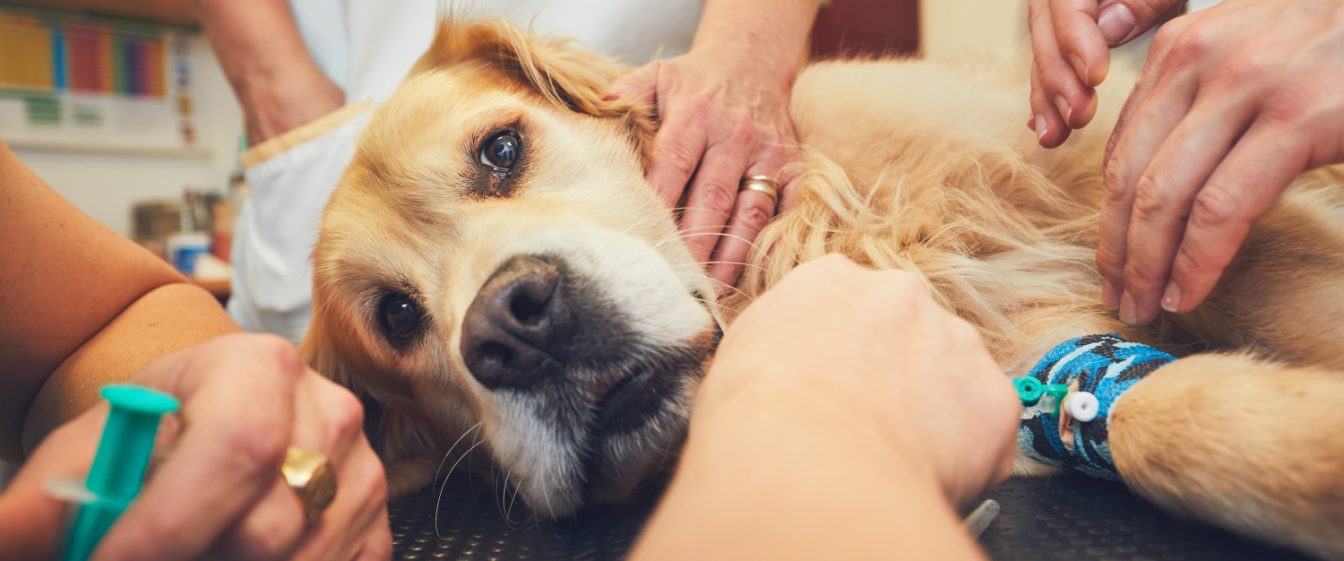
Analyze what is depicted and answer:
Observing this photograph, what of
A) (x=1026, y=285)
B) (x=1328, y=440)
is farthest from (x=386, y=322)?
(x=1328, y=440)

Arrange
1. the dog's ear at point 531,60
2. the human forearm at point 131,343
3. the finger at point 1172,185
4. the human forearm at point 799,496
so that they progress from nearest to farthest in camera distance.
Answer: the human forearm at point 799,496 → the finger at point 1172,185 → the human forearm at point 131,343 → the dog's ear at point 531,60

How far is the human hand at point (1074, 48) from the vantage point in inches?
35.0

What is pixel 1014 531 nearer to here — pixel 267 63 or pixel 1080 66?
pixel 1080 66

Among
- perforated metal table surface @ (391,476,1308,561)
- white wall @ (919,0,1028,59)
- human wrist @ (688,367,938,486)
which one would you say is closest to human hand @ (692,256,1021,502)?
human wrist @ (688,367,938,486)

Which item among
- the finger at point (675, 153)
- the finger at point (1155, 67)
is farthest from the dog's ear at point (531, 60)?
the finger at point (1155, 67)

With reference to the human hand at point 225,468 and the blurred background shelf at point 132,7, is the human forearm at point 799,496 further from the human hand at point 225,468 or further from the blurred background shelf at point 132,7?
the blurred background shelf at point 132,7

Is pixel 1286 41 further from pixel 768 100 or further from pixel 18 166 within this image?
pixel 18 166

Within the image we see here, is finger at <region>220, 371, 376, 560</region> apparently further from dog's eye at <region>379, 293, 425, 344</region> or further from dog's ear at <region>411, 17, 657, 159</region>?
dog's ear at <region>411, 17, 657, 159</region>

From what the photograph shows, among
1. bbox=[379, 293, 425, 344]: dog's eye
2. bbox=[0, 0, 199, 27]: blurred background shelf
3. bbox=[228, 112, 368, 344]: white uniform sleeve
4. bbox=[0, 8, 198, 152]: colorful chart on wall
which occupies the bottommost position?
bbox=[0, 8, 198, 152]: colorful chart on wall

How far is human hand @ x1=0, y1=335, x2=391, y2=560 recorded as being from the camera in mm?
454

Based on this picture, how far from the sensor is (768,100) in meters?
1.29

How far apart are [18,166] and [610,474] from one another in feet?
2.89

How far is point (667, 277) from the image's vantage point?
934 mm

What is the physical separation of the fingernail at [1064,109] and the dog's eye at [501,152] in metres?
0.70
